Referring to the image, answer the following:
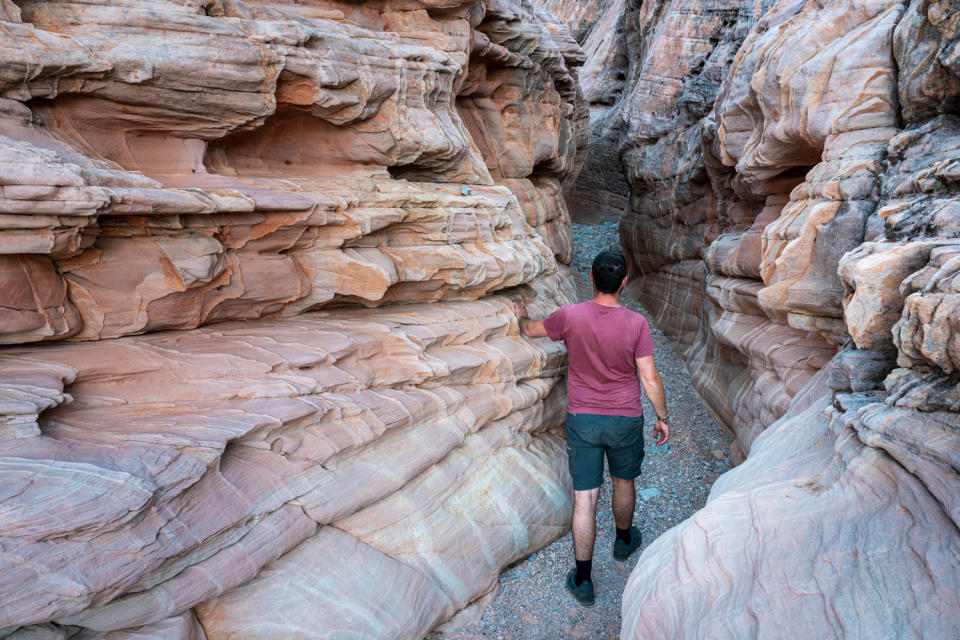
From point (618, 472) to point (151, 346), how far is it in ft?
12.3

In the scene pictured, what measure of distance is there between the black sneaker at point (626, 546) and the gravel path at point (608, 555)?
57 millimetres

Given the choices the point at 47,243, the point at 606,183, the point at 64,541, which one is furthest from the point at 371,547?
the point at 606,183

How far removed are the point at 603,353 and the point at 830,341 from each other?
2579mm

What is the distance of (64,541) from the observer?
9.28 feet

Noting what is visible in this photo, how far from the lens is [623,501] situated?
5.15 meters

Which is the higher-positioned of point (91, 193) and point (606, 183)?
point (91, 193)

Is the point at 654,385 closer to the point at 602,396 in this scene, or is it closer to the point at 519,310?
the point at 602,396

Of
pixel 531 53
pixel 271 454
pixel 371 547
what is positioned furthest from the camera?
pixel 531 53

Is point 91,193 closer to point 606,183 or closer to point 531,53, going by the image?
point 531,53

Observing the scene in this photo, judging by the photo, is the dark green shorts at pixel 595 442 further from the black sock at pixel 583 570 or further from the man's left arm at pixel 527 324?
the man's left arm at pixel 527 324

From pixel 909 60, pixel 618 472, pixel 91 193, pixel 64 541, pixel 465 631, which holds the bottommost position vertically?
pixel 465 631

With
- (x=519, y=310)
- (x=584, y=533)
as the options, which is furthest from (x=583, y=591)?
(x=519, y=310)

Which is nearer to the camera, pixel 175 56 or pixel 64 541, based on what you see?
pixel 64 541

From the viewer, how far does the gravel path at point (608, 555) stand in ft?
14.6
